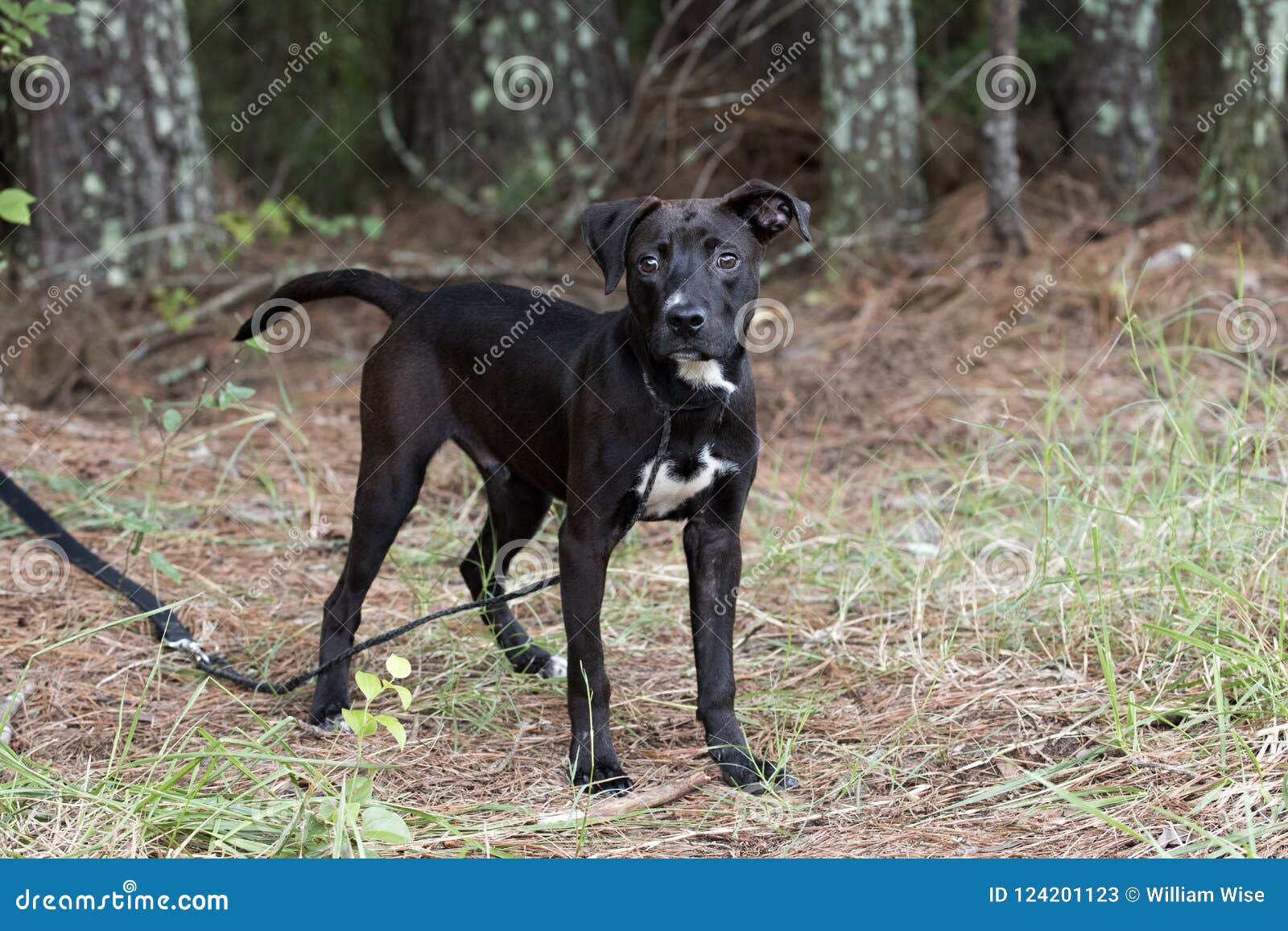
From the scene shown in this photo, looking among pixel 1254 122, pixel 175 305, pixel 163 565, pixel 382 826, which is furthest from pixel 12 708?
pixel 1254 122

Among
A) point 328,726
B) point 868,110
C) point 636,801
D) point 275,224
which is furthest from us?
point 868,110

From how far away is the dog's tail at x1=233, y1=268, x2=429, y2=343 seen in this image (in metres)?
4.04

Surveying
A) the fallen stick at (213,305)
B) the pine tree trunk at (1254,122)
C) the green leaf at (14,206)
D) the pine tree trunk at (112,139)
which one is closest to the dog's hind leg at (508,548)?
the green leaf at (14,206)

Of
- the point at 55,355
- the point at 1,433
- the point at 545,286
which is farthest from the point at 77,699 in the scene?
the point at 545,286

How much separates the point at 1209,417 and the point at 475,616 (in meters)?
3.17

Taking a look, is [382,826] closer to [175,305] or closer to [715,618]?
[715,618]

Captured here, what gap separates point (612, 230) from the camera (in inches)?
133

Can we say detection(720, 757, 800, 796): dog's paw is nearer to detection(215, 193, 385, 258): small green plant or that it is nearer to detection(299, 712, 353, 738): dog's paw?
detection(299, 712, 353, 738): dog's paw

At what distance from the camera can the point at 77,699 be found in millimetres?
3705

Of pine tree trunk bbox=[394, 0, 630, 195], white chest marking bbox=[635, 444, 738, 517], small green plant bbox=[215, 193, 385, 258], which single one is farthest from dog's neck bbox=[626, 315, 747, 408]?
pine tree trunk bbox=[394, 0, 630, 195]

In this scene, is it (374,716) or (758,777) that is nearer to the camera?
(374,716)

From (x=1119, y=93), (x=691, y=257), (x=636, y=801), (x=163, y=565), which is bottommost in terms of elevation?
(x=636, y=801)

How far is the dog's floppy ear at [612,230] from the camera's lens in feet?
11.0

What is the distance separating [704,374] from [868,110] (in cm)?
421
